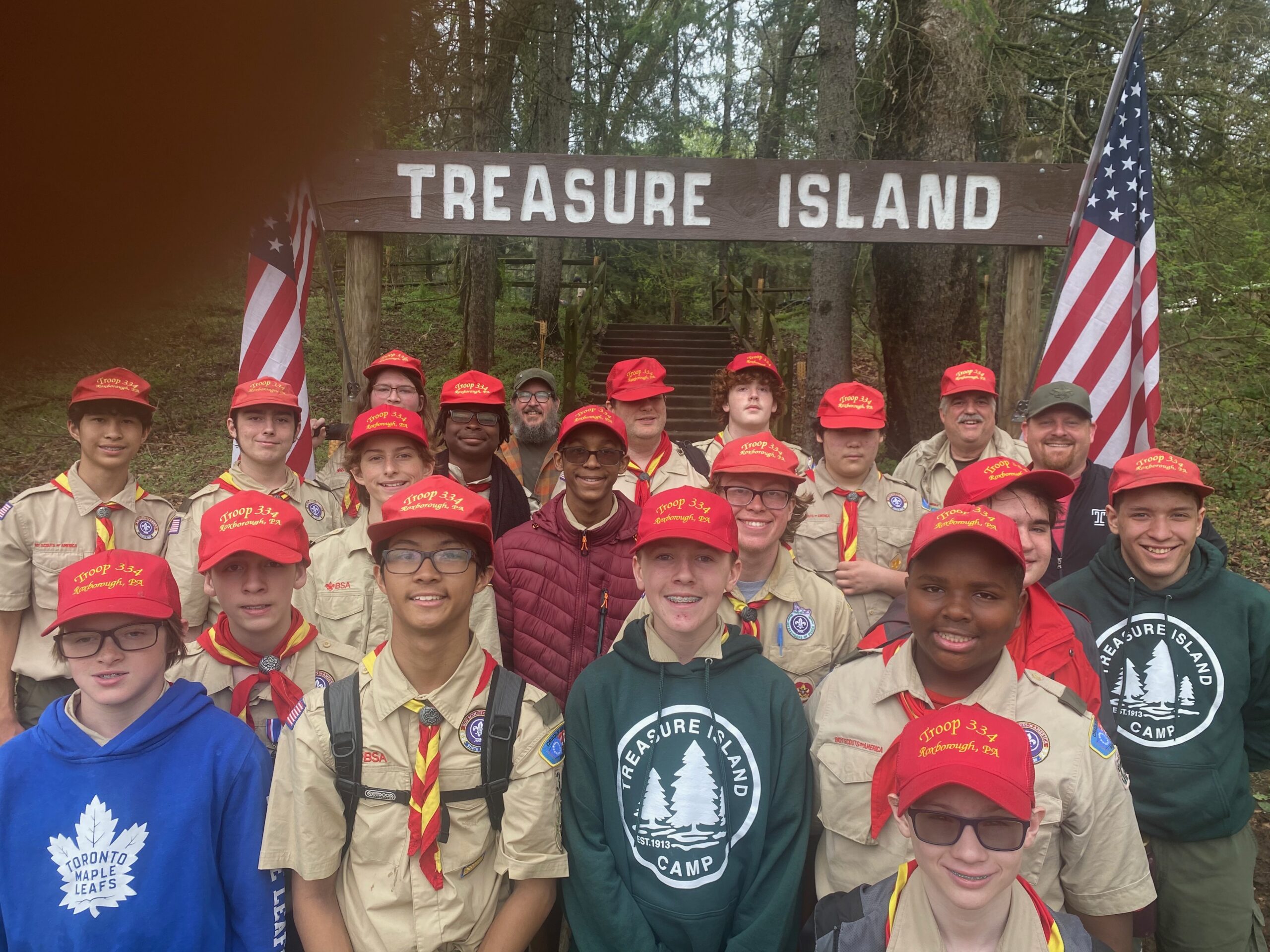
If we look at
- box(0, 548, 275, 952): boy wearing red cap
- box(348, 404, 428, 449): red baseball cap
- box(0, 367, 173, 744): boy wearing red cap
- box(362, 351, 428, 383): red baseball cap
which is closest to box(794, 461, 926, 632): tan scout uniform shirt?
box(348, 404, 428, 449): red baseball cap

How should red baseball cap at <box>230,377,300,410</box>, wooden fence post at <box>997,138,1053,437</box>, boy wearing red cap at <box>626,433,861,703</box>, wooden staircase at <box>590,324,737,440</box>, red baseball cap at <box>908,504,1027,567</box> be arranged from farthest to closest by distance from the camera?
wooden staircase at <box>590,324,737,440</box>, wooden fence post at <box>997,138,1053,437</box>, red baseball cap at <box>230,377,300,410</box>, boy wearing red cap at <box>626,433,861,703</box>, red baseball cap at <box>908,504,1027,567</box>

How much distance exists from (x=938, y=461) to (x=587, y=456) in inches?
86.0

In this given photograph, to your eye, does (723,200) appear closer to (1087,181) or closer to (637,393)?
(637,393)

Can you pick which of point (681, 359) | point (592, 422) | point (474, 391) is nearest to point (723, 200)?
point (474, 391)

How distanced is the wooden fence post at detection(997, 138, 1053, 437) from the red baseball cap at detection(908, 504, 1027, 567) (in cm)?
295

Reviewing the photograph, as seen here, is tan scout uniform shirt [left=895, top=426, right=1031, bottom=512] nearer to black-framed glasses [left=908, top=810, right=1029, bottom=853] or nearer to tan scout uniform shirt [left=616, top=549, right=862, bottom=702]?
tan scout uniform shirt [left=616, top=549, right=862, bottom=702]

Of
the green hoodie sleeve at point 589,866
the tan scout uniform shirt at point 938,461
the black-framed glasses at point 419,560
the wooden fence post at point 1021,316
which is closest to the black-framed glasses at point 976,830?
the green hoodie sleeve at point 589,866

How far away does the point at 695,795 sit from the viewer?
2.59 m

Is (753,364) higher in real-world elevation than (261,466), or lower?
higher

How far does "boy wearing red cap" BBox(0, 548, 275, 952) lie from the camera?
Answer: 7.66 ft

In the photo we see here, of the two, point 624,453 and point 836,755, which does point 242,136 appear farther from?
point 624,453

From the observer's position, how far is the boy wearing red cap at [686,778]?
2564mm

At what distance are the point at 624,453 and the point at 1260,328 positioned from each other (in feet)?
28.3

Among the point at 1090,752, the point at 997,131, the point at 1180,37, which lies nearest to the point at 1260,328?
the point at 1180,37
